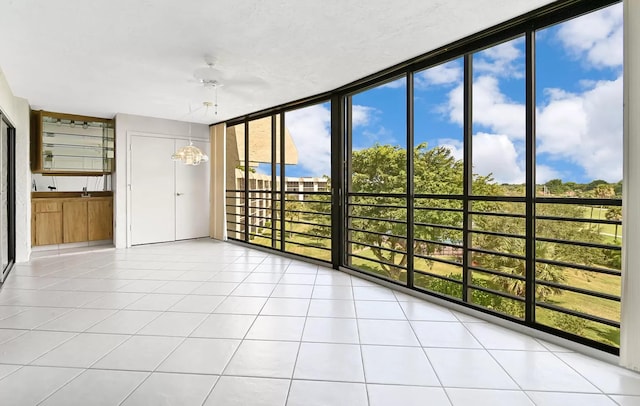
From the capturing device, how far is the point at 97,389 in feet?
5.48

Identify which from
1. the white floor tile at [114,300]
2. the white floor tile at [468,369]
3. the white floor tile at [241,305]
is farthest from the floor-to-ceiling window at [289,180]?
the white floor tile at [468,369]

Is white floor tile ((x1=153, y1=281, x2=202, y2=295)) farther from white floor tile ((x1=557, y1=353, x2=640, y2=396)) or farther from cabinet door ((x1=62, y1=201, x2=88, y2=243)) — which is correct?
cabinet door ((x1=62, y1=201, x2=88, y2=243))

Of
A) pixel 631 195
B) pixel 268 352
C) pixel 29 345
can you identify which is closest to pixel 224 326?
pixel 268 352

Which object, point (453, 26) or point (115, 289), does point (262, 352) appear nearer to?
point (115, 289)

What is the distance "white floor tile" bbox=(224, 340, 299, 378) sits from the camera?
1.85 m

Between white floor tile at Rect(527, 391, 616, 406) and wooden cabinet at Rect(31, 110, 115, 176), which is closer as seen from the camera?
white floor tile at Rect(527, 391, 616, 406)

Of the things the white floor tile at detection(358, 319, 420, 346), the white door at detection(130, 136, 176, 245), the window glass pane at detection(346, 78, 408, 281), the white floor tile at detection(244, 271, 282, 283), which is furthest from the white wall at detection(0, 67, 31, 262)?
the white floor tile at detection(358, 319, 420, 346)

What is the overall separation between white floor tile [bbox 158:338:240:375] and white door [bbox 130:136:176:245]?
14.3 ft

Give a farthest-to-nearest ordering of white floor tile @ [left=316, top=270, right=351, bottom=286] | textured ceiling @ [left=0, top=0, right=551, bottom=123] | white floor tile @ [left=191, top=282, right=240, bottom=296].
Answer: white floor tile @ [left=316, top=270, right=351, bottom=286] → white floor tile @ [left=191, top=282, right=240, bottom=296] → textured ceiling @ [left=0, top=0, right=551, bottom=123]

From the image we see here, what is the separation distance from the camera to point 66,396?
1609mm

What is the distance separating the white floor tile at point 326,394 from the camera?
1.59 metres

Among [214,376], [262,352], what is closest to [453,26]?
[262,352]

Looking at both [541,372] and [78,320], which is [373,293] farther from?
[78,320]

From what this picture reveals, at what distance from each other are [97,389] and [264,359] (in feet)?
2.81
